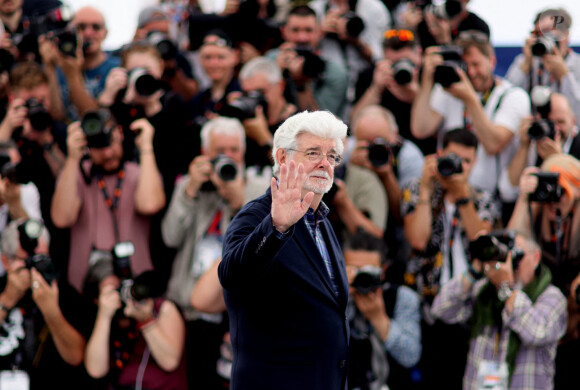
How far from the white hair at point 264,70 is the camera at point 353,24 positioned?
0.62 meters

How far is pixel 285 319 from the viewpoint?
2402 millimetres

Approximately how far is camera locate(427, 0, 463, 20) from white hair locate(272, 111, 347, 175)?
110 inches

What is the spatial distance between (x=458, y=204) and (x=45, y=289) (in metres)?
1.93

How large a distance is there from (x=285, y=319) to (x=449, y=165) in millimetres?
2050

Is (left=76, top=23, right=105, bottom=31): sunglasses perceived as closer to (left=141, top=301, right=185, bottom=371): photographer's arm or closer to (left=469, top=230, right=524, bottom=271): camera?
(left=141, top=301, right=185, bottom=371): photographer's arm

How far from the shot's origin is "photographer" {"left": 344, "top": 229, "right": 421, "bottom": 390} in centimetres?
406

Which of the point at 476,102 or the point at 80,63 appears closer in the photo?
A: the point at 476,102

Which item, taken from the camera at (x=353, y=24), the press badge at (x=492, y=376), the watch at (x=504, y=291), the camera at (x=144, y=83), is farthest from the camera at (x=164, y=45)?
the press badge at (x=492, y=376)

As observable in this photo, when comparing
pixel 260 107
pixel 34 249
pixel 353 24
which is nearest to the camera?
pixel 34 249

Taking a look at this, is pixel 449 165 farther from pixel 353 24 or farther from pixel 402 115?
pixel 353 24

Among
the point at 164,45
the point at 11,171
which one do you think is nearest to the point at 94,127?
the point at 11,171

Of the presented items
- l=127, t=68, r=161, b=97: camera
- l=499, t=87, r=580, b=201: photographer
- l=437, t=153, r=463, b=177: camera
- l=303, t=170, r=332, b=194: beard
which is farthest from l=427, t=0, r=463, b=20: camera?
l=303, t=170, r=332, b=194: beard

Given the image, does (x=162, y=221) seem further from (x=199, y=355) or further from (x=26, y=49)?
(x=26, y=49)

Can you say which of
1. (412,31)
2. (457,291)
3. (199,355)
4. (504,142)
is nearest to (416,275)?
(457,291)
